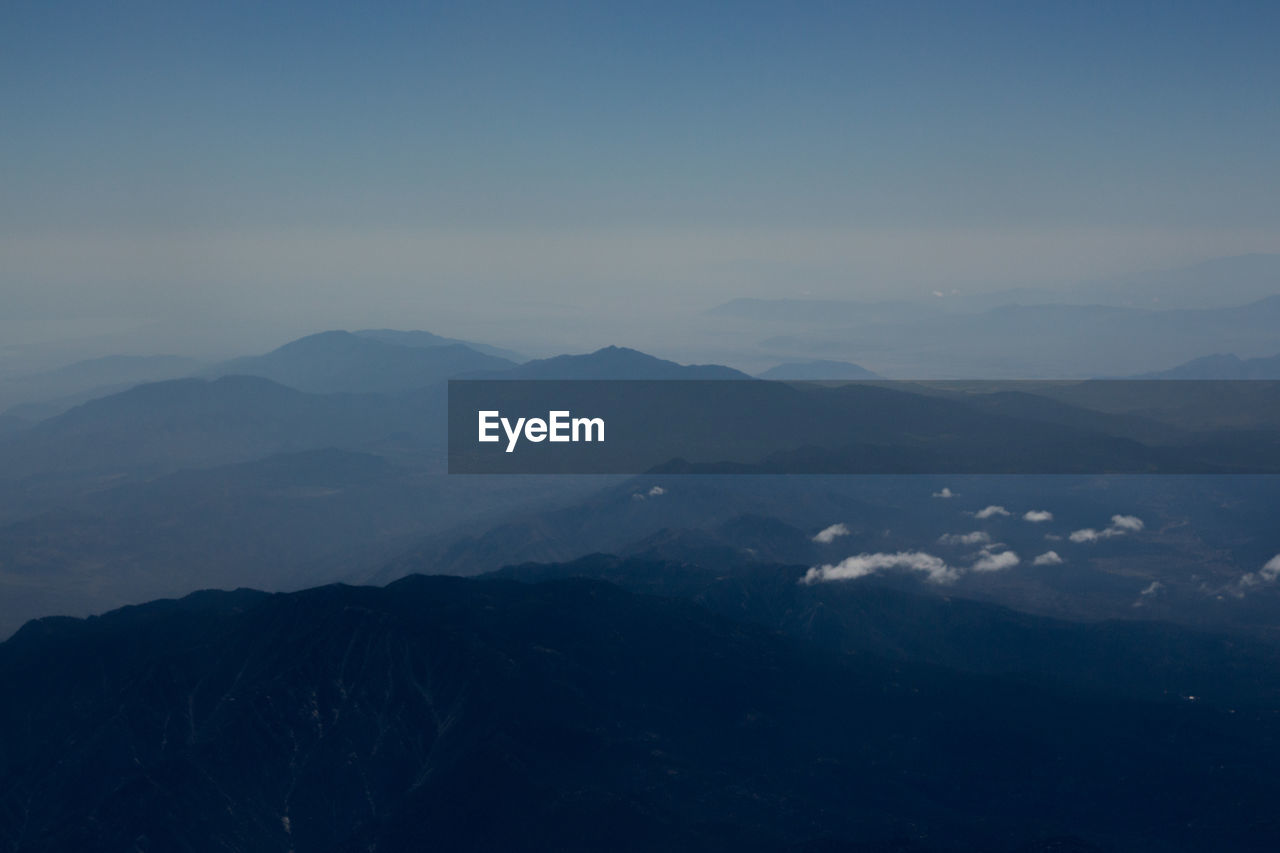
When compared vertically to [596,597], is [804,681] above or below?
below

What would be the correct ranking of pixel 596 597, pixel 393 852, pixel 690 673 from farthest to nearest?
1. pixel 596 597
2. pixel 690 673
3. pixel 393 852

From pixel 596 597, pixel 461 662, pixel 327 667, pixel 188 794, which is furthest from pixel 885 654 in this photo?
pixel 188 794

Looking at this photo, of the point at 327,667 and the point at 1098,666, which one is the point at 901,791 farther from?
the point at 1098,666

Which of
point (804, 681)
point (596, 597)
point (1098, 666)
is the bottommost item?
point (1098, 666)

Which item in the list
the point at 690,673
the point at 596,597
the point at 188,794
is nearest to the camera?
the point at 188,794

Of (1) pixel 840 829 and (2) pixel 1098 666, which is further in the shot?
(2) pixel 1098 666

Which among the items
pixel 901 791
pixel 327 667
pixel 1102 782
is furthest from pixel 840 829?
pixel 327 667
